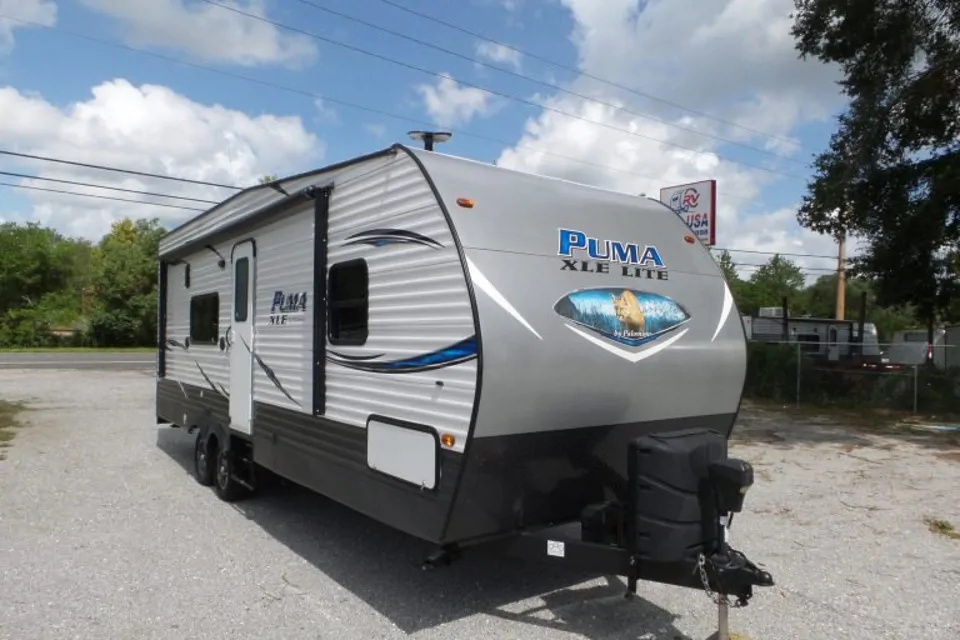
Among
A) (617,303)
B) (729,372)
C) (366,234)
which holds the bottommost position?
(729,372)

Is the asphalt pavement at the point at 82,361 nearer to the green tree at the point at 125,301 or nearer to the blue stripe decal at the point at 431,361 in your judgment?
the green tree at the point at 125,301

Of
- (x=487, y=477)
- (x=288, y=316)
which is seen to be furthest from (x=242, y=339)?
(x=487, y=477)

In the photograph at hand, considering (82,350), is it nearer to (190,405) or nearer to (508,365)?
(190,405)

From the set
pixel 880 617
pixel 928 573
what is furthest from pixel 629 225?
pixel 928 573

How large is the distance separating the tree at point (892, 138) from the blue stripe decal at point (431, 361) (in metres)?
13.4

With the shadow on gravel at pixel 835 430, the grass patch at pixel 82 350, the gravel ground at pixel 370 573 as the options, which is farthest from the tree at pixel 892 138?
the grass patch at pixel 82 350

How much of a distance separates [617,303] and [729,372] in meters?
1.28

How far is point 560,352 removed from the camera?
4.09 m

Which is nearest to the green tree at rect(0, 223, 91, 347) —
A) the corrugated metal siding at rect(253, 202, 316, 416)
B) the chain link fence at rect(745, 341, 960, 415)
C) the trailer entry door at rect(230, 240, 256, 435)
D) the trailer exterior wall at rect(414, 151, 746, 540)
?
the chain link fence at rect(745, 341, 960, 415)

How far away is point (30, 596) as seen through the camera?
4.75 m

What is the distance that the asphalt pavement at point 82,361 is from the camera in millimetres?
26469

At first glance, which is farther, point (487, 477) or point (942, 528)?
point (942, 528)

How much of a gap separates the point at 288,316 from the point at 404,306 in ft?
5.68

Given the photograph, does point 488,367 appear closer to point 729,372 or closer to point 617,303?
point 617,303
